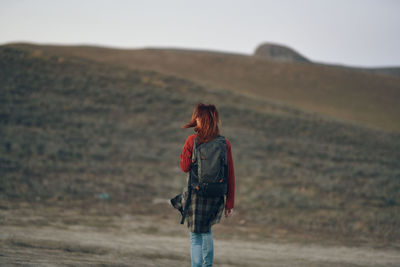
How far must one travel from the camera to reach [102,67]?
124 feet

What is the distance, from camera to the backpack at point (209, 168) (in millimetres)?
4520

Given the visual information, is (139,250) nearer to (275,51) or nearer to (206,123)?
(206,123)

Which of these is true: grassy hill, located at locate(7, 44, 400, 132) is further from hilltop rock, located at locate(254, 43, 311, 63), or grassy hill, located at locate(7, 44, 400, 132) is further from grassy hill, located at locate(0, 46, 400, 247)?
hilltop rock, located at locate(254, 43, 311, 63)

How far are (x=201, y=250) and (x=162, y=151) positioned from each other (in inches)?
631

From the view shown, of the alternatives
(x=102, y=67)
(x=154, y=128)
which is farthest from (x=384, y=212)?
(x=102, y=67)

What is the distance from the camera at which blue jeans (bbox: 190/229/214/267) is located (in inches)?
179

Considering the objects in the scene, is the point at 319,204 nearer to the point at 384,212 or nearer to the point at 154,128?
the point at 384,212

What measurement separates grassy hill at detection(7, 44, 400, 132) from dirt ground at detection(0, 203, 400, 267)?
101 feet

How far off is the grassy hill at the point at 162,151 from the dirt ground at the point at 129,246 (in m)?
1.55

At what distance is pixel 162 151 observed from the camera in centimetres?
2052

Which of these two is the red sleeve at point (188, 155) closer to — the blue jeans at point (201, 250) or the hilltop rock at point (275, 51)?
the blue jeans at point (201, 250)

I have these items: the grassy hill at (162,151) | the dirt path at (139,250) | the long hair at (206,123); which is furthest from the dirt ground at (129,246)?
the long hair at (206,123)

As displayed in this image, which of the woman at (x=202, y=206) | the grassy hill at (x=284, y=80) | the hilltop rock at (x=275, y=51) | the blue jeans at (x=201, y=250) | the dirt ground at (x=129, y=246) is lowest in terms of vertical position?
the dirt ground at (x=129, y=246)

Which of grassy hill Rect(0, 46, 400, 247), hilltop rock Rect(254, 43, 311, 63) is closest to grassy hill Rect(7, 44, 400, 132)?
grassy hill Rect(0, 46, 400, 247)
